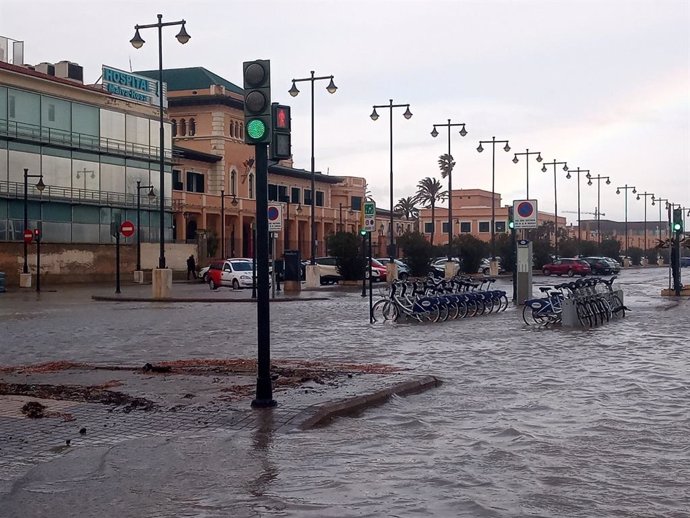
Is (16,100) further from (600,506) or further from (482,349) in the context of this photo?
(600,506)

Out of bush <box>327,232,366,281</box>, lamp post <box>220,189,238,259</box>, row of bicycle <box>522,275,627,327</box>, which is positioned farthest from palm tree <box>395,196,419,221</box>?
row of bicycle <box>522,275,627,327</box>

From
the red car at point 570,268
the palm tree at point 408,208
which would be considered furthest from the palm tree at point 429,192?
the red car at point 570,268

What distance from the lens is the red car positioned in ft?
226

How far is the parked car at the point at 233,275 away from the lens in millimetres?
48312

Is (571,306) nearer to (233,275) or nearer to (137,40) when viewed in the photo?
(137,40)

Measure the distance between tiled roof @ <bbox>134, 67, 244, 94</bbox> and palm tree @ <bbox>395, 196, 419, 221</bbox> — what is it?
131 ft

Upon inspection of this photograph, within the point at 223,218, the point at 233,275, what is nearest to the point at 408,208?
the point at 223,218

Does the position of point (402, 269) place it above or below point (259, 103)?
below

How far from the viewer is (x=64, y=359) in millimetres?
16359

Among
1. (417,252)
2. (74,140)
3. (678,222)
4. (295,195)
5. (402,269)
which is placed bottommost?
(402,269)

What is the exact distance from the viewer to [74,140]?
2367 inches

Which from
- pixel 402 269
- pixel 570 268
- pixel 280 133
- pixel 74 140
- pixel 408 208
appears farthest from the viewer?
pixel 408 208

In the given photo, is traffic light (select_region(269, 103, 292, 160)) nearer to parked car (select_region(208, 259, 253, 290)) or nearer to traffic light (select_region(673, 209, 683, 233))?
traffic light (select_region(673, 209, 683, 233))

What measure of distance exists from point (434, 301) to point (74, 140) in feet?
136
